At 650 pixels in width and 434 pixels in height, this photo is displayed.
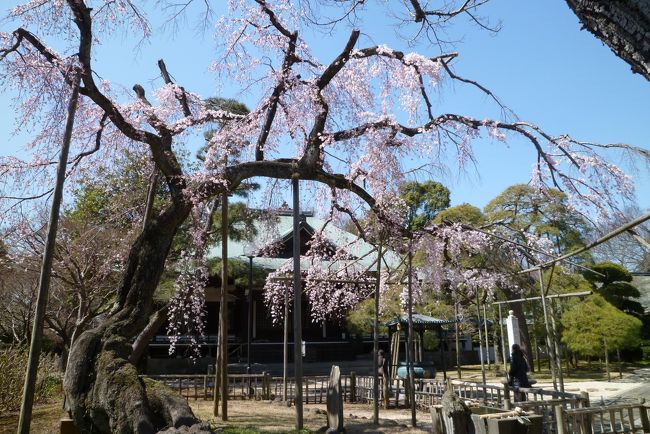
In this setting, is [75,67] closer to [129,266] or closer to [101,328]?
[129,266]

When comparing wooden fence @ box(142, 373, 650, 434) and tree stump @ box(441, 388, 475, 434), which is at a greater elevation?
tree stump @ box(441, 388, 475, 434)

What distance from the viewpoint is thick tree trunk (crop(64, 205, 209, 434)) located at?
5.84 metres

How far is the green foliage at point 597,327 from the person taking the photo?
19.9 metres

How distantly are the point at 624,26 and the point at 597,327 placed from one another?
21.2 metres

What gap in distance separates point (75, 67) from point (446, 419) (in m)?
6.39

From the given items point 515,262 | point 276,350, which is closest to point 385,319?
point 276,350

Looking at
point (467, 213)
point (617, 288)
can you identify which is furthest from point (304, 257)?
point (617, 288)

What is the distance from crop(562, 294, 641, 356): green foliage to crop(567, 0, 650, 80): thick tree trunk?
20936 mm

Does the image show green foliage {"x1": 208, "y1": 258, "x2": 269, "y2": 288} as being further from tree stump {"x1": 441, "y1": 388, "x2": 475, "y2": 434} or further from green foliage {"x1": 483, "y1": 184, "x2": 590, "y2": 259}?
tree stump {"x1": 441, "y1": 388, "x2": 475, "y2": 434}

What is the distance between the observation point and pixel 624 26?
6.21ft

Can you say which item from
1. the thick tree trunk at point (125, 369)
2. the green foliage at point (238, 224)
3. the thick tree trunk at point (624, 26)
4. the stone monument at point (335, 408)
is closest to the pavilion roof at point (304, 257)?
the green foliage at point (238, 224)

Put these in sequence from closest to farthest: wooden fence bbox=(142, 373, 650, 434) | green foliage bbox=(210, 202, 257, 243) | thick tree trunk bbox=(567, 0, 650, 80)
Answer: thick tree trunk bbox=(567, 0, 650, 80), wooden fence bbox=(142, 373, 650, 434), green foliage bbox=(210, 202, 257, 243)

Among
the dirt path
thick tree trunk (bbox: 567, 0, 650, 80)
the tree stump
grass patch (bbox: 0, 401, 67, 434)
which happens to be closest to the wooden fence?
the dirt path

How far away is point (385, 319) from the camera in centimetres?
2086
